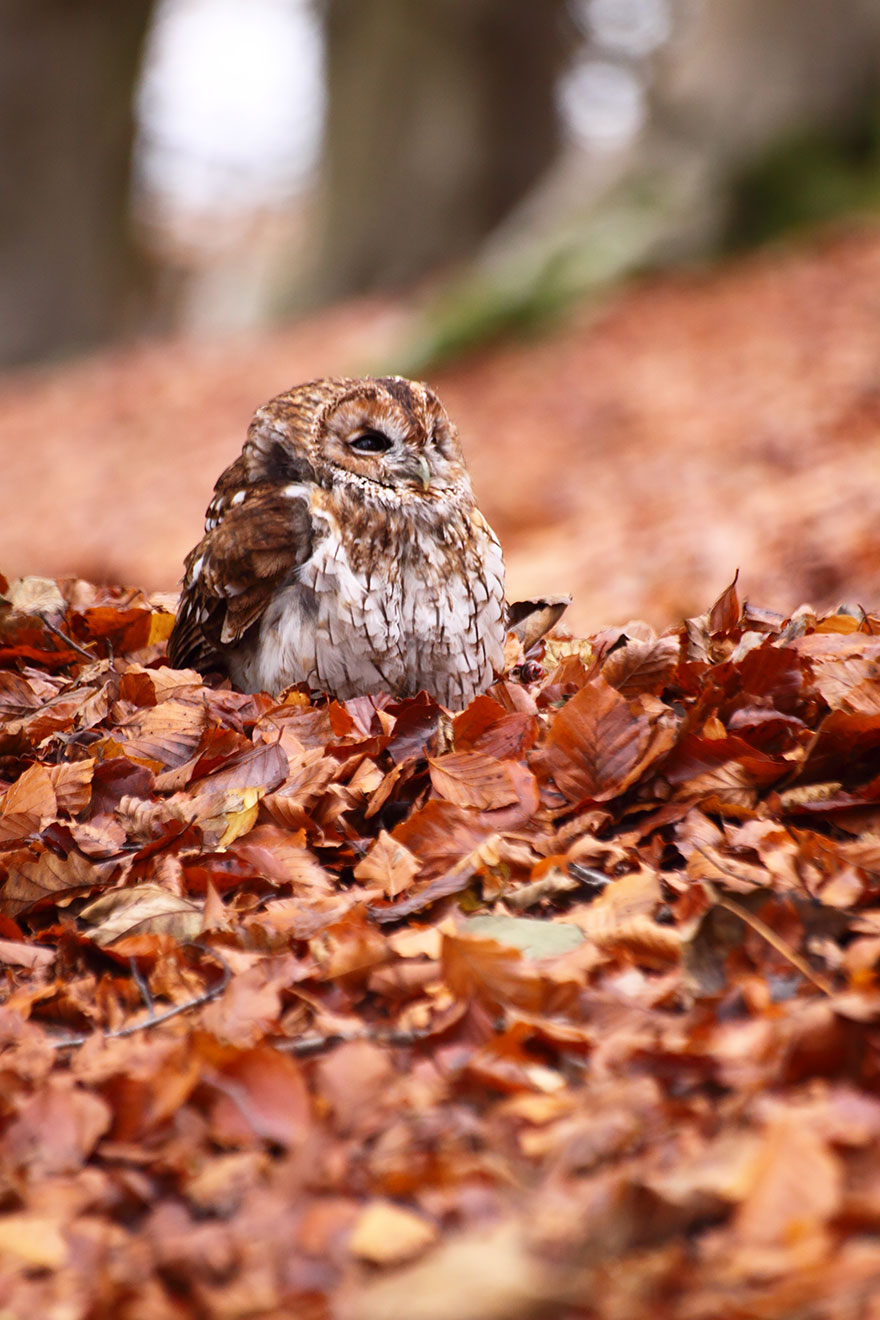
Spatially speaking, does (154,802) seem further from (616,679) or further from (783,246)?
(783,246)

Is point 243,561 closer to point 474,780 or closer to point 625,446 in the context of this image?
point 474,780

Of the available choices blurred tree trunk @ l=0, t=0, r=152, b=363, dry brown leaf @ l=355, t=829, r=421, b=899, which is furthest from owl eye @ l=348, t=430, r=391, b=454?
blurred tree trunk @ l=0, t=0, r=152, b=363

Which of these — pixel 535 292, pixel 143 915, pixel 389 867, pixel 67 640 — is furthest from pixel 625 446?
pixel 143 915

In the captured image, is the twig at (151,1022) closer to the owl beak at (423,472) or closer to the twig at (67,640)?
the owl beak at (423,472)

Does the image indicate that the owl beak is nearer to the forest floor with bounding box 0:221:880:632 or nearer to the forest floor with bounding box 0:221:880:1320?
the forest floor with bounding box 0:221:880:1320

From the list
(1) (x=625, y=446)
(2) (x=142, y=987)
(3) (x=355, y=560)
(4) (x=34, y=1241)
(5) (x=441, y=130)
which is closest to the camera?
(4) (x=34, y=1241)

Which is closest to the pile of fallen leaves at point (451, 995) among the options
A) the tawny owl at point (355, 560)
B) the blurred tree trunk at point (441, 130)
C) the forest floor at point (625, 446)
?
the tawny owl at point (355, 560)
